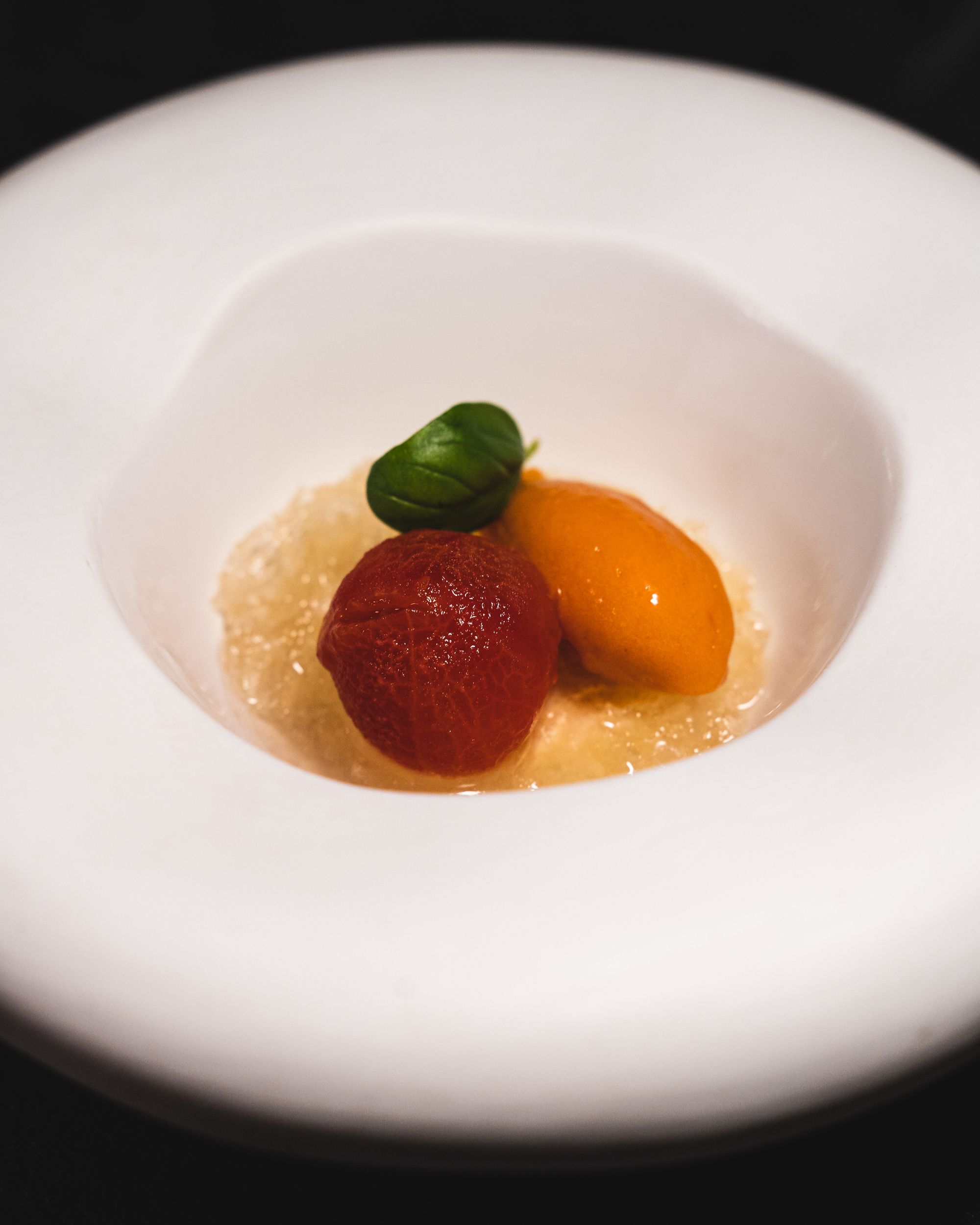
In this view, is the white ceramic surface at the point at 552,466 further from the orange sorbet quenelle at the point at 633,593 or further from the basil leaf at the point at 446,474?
the basil leaf at the point at 446,474

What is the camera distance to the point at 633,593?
2.41ft

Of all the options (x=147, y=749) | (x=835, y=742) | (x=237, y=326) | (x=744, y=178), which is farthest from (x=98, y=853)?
(x=744, y=178)

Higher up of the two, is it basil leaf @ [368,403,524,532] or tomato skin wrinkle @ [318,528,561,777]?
basil leaf @ [368,403,524,532]

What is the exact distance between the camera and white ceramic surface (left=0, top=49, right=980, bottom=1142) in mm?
487

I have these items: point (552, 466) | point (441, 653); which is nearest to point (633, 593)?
→ point (441, 653)

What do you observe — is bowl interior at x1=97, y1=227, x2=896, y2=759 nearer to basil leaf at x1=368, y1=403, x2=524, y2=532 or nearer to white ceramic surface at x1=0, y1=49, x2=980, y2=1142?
white ceramic surface at x1=0, y1=49, x2=980, y2=1142

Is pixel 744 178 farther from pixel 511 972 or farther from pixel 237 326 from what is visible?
pixel 511 972

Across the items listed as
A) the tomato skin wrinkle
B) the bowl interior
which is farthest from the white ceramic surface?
the tomato skin wrinkle

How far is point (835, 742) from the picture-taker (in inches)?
22.7

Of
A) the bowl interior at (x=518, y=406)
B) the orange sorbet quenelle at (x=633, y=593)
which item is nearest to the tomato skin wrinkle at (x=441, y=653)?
the orange sorbet quenelle at (x=633, y=593)

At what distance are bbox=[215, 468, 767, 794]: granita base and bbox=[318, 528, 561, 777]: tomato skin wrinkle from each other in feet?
0.18

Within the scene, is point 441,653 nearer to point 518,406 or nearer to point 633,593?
point 633,593

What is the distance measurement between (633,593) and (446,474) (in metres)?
0.15

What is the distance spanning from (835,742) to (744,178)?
0.55 metres
